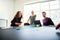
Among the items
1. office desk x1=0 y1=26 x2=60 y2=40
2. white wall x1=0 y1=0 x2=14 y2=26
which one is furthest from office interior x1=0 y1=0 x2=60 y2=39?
office desk x1=0 y1=26 x2=60 y2=40

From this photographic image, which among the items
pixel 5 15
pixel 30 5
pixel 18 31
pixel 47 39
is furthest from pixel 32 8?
pixel 47 39

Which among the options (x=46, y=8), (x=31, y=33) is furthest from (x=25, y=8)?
(x=31, y=33)

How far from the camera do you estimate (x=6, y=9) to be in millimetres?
3549

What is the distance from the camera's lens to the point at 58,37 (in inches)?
34.0

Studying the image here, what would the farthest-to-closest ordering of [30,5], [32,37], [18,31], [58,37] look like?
[30,5], [18,31], [32,37], [58,37]

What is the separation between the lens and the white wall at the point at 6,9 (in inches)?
138

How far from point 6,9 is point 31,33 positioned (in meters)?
2.64

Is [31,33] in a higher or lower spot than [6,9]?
lower

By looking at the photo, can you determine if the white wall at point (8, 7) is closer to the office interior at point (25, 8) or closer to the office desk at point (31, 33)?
the office interior at point (25, 8)

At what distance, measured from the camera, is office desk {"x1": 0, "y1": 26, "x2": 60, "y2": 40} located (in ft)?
3.01

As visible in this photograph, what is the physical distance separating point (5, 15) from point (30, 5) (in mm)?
894

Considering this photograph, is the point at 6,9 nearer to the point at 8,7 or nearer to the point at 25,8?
the point at 8,7

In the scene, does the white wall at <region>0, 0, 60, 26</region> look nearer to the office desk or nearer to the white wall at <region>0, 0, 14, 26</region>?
the white wall at <region>0, 0, 14, 26</region>

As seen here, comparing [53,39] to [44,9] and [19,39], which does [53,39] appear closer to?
[19,39]
